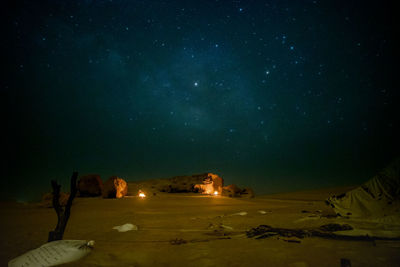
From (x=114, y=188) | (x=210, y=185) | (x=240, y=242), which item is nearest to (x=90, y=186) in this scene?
(x=114, y=188)

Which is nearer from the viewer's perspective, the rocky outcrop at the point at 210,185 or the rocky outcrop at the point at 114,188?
the rocky outcrop at the point at 114,188

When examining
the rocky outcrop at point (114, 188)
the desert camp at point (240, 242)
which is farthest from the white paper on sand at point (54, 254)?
the rocky outcrop at point (114, 188)

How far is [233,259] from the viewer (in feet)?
Answer: 13.5

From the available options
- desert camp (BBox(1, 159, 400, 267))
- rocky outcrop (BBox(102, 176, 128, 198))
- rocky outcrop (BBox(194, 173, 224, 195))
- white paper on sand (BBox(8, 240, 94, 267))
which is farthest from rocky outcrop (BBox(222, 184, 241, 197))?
white paper on sand (BBox(8, 240, 94, 267))

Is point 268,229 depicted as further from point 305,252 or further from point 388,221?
point 388,221

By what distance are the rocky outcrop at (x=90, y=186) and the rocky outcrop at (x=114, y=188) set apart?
134 cm

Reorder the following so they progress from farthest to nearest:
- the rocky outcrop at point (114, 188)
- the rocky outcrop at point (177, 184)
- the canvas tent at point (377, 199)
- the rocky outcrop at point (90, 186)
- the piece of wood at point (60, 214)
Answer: the rocky outcrop at point (177, 184)
the rocky outcrop at point (90, 186)
the rocky outcrop at point (114, 188)
the canvas tent at point (377, 199)
the piece of wood at point (60, 214)

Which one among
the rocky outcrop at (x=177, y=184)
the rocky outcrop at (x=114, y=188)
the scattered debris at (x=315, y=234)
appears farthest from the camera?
the rocky outcrop at (x=177, y=184)

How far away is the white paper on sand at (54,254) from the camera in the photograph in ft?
13.2

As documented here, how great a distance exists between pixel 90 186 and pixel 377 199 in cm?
2183

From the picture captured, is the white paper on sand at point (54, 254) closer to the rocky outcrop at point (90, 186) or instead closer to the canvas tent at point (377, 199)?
the canvas tent at point (377, 199)

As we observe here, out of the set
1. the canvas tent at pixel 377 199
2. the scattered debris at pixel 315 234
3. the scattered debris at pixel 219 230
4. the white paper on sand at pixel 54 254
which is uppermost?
the canvas tent at pixel 377 199

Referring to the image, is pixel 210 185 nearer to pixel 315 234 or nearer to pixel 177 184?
pixel 177 184

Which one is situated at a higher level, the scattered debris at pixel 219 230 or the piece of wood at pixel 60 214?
the piece of wood at pixel 60 214
